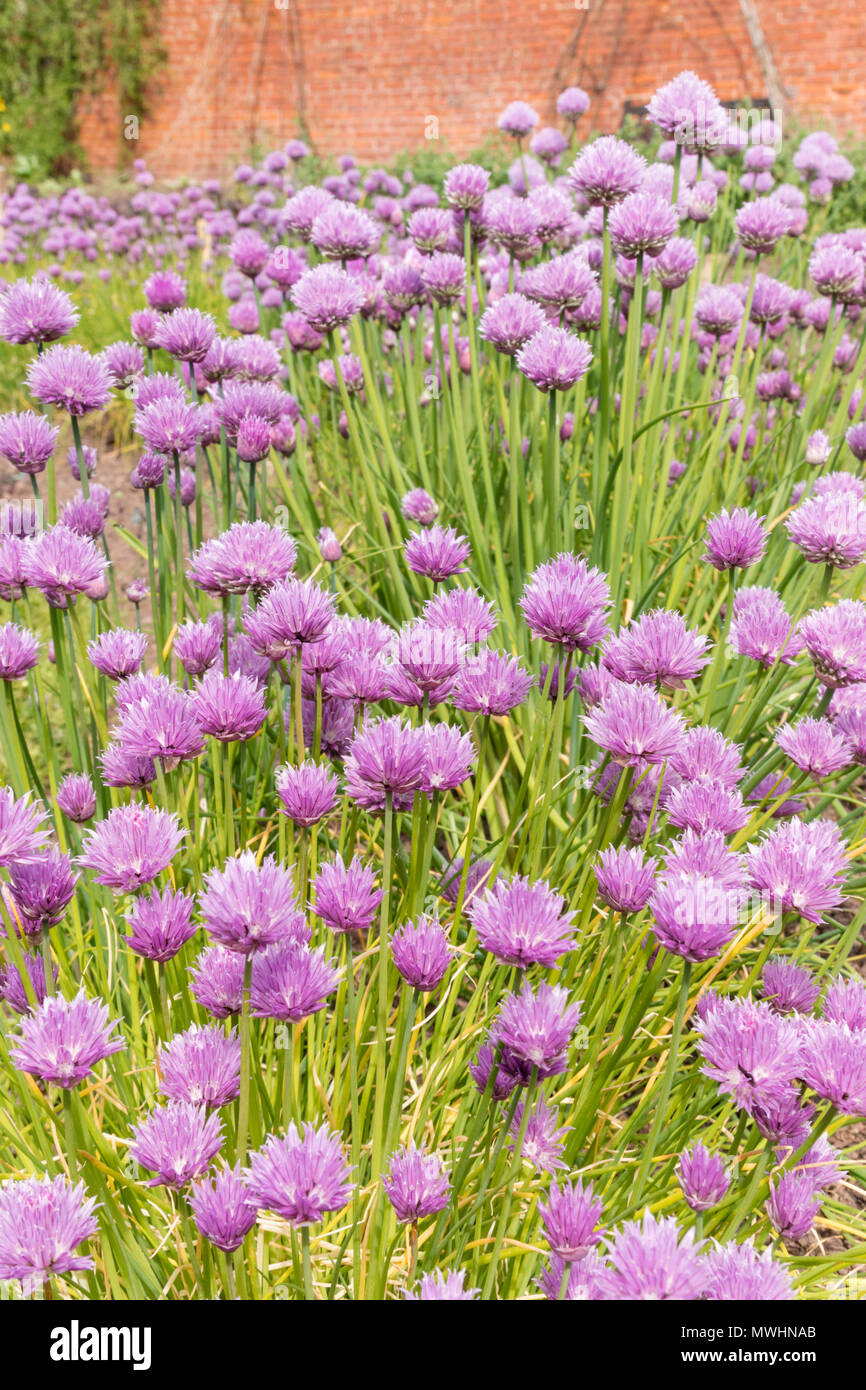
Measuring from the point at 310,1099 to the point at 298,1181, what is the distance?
49 cm

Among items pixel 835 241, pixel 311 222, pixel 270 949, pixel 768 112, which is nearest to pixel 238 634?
pixel 270 949

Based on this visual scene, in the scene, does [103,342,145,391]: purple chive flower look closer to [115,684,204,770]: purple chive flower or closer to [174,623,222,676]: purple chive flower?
[174,623,222,676]: purple chive flower

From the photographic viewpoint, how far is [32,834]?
1.08m

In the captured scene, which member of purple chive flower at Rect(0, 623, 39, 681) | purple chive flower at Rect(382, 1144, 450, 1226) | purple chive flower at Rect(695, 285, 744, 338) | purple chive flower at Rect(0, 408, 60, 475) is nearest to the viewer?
purple chive flower at Rect(382, 1144, 450, 1226)

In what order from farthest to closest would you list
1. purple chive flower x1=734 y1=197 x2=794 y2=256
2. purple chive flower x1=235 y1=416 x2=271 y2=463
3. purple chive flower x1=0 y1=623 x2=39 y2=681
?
1. purple chive flower x1=734 y1=197 x2=794 y2=256
2. purple chive flower x1=235 y1=416 x2=271 y2=463
3. purple chive flower x1=0 y1=623 x2=39 y2=681

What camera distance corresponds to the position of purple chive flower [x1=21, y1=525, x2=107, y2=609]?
1370 millimetres

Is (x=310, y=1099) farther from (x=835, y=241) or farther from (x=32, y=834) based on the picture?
(x=835, y=241)

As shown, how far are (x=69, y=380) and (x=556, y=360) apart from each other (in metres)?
0.80

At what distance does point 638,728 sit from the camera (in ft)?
3.87

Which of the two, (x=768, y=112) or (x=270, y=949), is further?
(x=768, y=112)

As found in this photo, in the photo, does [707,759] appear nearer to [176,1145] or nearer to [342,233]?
[176,1145]

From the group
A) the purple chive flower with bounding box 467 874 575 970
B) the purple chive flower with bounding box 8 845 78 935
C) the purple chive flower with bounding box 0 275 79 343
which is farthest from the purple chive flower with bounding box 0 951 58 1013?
the purple chive flower with bounding box 0 275 79 343

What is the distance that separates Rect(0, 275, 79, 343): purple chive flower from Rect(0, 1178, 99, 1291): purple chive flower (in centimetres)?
139

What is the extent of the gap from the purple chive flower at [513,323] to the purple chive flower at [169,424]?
663mm
